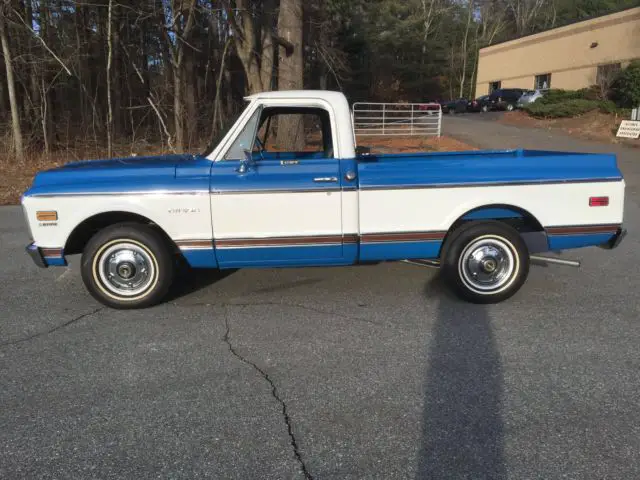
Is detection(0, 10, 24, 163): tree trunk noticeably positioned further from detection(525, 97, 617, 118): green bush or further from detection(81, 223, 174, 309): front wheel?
detection(525, 97, 617, 118): green bush

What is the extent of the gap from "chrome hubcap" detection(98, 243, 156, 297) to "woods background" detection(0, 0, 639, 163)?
283 centimetres

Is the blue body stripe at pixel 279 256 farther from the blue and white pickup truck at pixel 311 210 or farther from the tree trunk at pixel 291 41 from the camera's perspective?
the tree trunk at pixel 291 41

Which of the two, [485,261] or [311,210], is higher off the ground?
[311,210]

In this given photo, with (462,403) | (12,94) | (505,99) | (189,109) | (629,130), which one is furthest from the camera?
(505,99)

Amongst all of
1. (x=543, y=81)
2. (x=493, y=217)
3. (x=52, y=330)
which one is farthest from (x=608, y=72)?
(x=52, y=330)

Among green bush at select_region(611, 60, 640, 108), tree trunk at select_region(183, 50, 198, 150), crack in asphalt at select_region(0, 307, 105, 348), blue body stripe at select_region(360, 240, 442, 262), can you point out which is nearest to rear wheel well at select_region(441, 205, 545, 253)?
blue body stripe at select_region(360, 240, 442, 262)

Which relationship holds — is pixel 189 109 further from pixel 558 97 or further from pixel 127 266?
pixel 558 97

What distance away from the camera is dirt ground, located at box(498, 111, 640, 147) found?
20578 mm

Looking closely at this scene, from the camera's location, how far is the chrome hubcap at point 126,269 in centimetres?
457

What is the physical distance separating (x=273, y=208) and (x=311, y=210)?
0.34m

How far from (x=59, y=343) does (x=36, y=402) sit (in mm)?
908

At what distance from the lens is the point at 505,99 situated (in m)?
37.0

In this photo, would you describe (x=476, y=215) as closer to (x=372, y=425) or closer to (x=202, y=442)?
(x=372, y=425)

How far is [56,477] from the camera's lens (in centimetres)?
251
